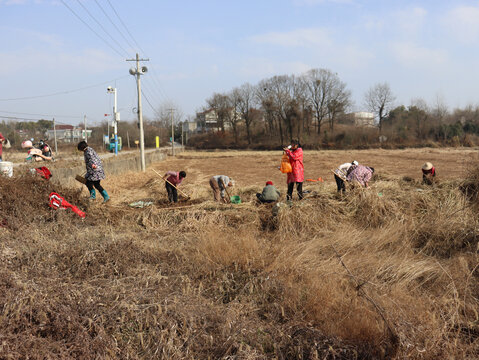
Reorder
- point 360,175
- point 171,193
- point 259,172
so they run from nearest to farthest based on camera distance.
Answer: point 360,175, point 171,193, point 259,172

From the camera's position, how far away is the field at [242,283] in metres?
2.84

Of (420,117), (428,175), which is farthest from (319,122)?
(428,175)

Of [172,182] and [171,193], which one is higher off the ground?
[172,182]

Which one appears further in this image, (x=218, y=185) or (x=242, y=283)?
(x=218, y=185)

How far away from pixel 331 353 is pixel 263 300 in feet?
3.12

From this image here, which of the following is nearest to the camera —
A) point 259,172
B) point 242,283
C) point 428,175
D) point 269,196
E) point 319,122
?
point 242,283

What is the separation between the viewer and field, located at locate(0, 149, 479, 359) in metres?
2.84

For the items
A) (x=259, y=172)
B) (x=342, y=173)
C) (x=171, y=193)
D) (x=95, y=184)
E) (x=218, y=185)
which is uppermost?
(x=342, y=173)

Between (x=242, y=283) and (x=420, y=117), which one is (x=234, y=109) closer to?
(x=420, y=117)

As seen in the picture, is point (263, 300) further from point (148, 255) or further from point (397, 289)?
point (148, 255)

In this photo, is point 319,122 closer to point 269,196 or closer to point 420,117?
point 420,117

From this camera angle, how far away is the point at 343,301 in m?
3.41

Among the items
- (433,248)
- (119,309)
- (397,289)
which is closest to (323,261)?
(397,289)

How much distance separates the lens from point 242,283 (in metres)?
3.92
